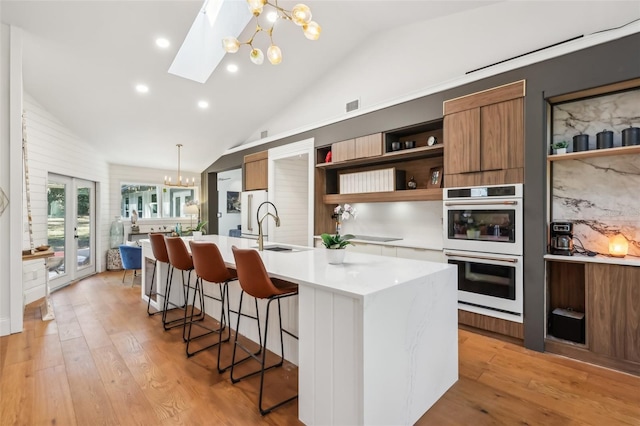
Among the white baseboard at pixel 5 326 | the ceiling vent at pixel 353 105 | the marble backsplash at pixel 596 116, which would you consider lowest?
the white baseboard at pixel 5 326

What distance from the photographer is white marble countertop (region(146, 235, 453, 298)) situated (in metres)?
1.58

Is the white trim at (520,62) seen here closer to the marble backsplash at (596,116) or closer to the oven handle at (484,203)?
the marble backsplash at (596,116)

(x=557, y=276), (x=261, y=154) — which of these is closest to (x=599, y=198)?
(x=557, y=276)

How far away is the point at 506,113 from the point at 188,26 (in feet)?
11.5

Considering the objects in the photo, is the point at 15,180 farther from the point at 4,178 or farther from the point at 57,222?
the point at 57,222

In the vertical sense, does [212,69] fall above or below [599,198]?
above

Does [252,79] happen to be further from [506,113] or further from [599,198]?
[599,198]

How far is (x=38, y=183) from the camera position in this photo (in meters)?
4.48

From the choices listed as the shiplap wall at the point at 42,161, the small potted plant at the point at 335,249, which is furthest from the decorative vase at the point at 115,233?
the small potted plant at the point at 335,249

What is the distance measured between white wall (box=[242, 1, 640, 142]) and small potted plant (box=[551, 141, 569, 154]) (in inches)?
30.8

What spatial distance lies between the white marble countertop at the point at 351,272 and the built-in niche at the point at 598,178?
68.2 inches

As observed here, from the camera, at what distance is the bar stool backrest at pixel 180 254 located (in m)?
2.90

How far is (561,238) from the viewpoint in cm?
277

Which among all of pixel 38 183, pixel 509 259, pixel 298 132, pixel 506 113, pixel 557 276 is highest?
pixel 298 132
